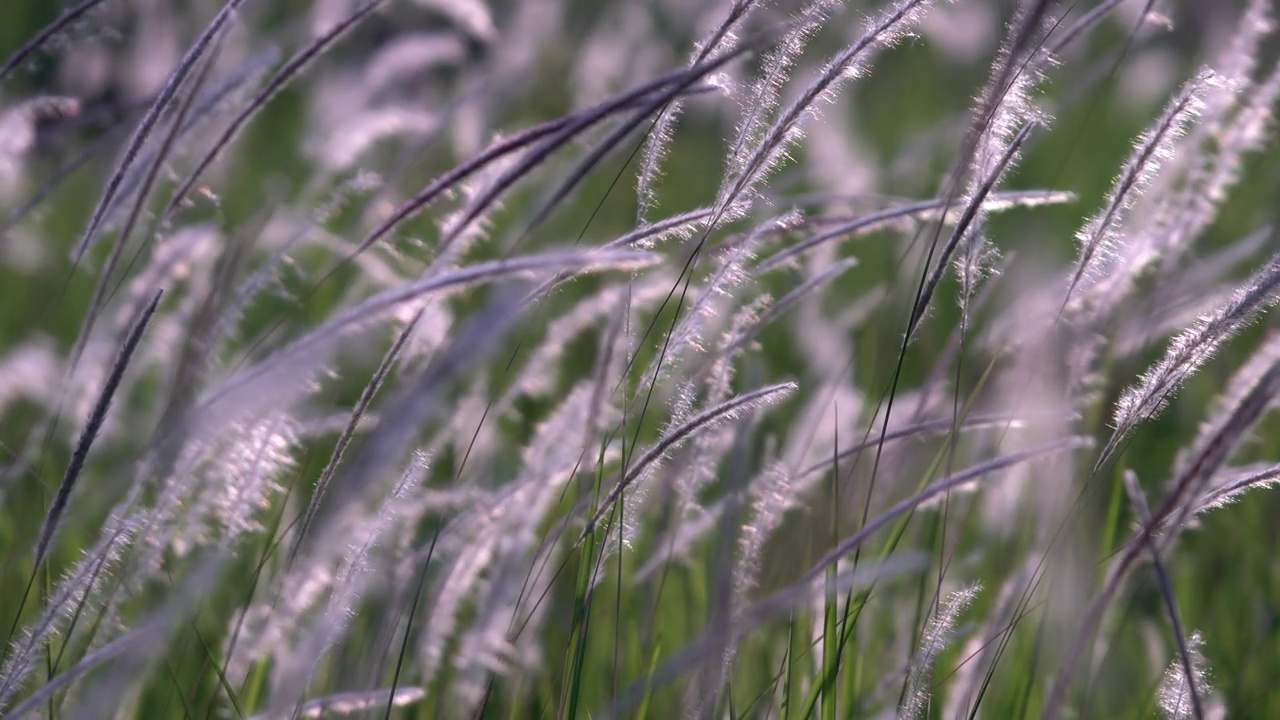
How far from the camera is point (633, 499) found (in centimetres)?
107

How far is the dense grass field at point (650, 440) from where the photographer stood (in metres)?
0.92

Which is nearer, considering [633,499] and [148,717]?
[633,499]

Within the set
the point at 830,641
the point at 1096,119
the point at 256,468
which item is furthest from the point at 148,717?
the point at 1096,119

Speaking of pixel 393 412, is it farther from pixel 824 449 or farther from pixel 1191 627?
pixel 1191 627

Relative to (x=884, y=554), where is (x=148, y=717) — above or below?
below

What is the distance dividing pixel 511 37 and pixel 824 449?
199 cm

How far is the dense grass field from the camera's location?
0.92m

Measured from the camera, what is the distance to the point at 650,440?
2422 mm

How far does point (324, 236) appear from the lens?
1500mm

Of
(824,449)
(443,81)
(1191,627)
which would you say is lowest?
(1191,627)

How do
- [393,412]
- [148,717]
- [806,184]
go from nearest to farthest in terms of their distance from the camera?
[393,412], [148,717], [806,184]

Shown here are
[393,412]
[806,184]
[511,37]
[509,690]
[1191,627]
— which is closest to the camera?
[393,412]

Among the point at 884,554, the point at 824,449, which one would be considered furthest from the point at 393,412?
the point at 824,449

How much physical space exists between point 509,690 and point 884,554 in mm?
661
